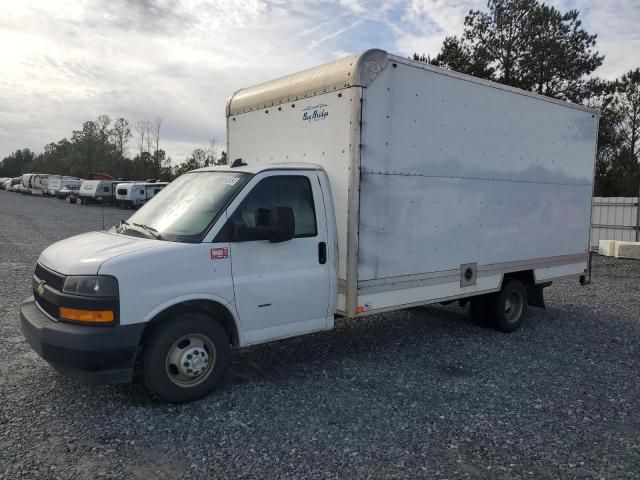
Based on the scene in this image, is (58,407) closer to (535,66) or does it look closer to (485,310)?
(485,310)

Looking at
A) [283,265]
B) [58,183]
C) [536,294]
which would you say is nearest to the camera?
[283,265]

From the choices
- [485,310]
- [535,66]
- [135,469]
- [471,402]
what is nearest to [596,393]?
[471,402]

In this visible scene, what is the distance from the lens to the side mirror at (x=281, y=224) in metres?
4.47

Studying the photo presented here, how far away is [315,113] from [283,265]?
1628 mm

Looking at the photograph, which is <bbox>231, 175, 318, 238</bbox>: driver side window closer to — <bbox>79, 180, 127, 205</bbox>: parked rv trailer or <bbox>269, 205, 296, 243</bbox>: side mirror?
<bbox>269, 205, 296, 243</bbox>: side mirror

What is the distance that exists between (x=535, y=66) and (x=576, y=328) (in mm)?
22473

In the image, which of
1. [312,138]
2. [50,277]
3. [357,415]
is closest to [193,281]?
[50,277]

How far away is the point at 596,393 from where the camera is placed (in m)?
5.06

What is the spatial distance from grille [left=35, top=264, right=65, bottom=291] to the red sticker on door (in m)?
1.17

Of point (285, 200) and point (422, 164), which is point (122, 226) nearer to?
point (285, 200)

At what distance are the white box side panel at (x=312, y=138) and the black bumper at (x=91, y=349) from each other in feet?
6.88

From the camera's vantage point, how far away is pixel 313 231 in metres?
5.05

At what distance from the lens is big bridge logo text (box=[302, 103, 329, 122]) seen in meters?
5.30

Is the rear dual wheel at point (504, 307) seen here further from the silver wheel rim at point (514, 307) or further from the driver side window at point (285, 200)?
the driver side window at point (285, 200)
